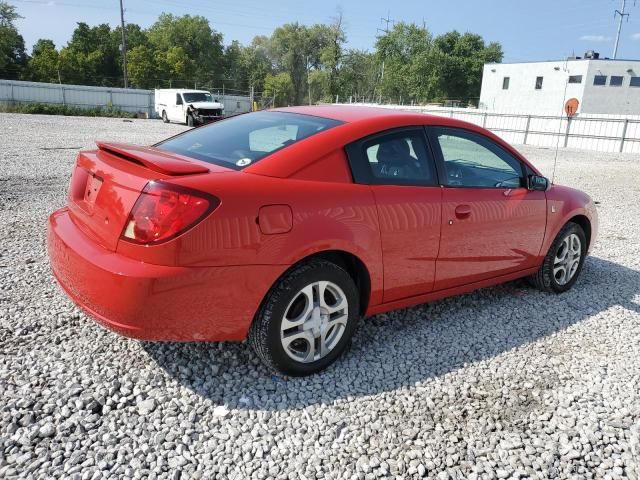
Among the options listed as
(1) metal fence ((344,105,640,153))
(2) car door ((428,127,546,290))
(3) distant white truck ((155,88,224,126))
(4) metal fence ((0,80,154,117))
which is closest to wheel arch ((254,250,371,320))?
(2) car door ((428,127,546,290))

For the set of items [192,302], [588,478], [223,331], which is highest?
[192,302]

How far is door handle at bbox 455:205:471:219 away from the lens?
11.2ft

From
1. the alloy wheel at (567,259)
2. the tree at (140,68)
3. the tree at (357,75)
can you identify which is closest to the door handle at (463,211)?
the alloy wheel at (567,259)

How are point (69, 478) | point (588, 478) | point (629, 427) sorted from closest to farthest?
point (69, 478) < point (588, 478) < point (629, 427)

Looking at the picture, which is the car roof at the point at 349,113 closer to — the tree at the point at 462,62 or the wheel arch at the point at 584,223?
the wheel arch at the point at 584,223

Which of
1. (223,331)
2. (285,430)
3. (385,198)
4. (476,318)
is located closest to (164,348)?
(223,331)

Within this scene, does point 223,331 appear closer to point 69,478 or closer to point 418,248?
point 69,478

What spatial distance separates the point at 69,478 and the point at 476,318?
2.95 metres

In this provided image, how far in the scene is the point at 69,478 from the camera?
2074 mm

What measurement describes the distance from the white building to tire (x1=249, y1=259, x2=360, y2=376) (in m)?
46.9

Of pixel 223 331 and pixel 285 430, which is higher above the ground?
pixel 223 331

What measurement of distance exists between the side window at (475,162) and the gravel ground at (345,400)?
1.06 meters

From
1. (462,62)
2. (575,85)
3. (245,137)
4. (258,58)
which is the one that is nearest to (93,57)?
(258,58)

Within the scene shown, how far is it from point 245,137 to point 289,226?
899 millimetres
